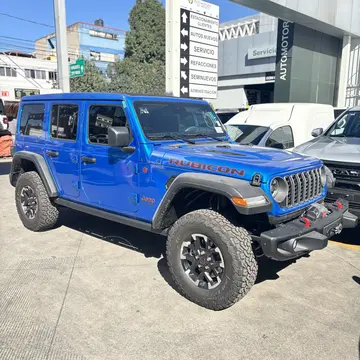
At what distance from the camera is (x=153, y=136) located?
3930 millimetres

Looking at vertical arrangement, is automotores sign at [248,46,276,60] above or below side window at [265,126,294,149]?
above

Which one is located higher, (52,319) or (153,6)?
(153,6)

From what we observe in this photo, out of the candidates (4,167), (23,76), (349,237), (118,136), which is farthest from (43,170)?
(23,76)

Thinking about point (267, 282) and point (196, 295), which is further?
point (267, 282)

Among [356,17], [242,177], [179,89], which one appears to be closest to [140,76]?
[356,17]

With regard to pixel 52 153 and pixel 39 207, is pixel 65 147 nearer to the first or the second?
pixel 52 153

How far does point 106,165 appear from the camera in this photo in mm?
4152

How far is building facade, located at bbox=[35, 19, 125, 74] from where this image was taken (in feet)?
184

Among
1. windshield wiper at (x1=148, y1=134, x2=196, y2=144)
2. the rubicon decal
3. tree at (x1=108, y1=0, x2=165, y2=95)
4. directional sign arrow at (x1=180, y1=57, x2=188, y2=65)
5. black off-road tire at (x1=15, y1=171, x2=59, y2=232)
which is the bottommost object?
black off-road tire at (x1=15, y1=171, x2=59, y2=232)

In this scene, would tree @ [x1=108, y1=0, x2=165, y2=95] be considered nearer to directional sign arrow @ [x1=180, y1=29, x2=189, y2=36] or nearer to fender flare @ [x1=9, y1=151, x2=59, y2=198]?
directional sign arrow @ [x1=180, y1=29, x2=189, y2=36]

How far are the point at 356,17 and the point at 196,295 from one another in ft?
54.4

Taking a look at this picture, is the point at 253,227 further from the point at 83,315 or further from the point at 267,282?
the point at 83,315

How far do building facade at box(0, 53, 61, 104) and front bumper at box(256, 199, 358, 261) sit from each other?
42.3m

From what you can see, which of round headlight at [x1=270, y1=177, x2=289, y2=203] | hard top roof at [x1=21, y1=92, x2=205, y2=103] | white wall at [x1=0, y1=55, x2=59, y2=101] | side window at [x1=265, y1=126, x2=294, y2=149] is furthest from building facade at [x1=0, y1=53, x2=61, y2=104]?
round headlight at [x1=270, y1=177, x2=289, y2=203]
